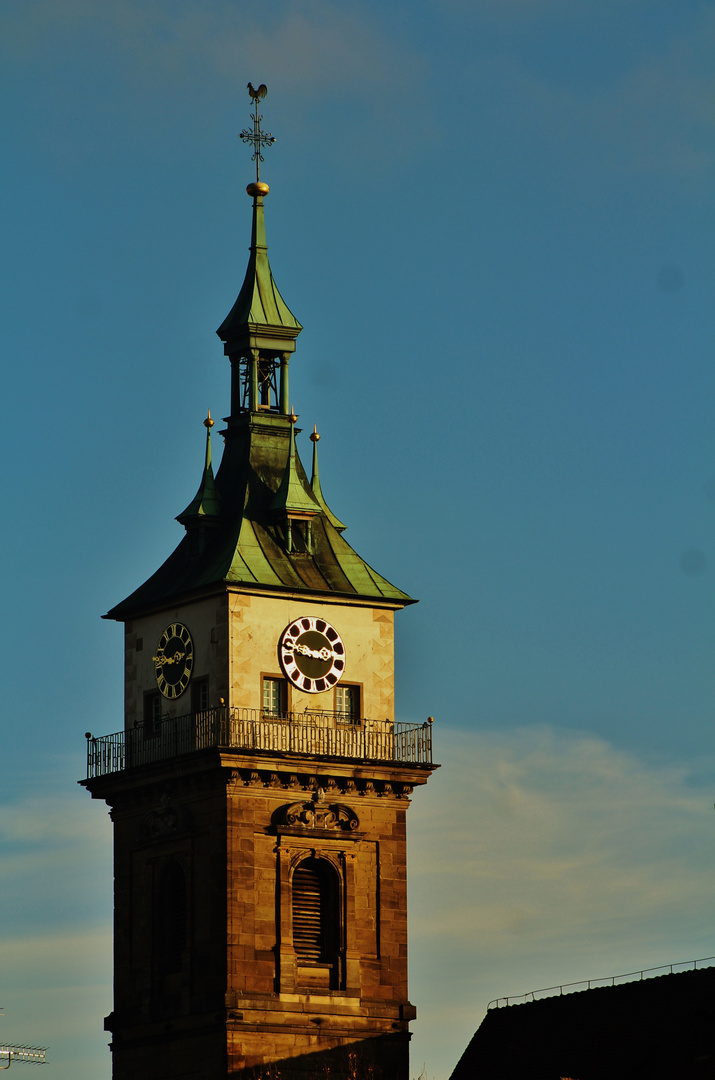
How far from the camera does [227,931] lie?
11438cm

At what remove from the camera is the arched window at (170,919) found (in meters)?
117

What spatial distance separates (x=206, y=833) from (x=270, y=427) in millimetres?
15737

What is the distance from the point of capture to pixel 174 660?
119500 millimetres

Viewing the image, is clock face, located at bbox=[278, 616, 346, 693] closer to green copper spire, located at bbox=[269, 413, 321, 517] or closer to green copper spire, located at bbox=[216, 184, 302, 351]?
green copper spire, located at bbox=[269, 413, 321, 517]

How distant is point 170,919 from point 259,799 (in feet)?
17.4

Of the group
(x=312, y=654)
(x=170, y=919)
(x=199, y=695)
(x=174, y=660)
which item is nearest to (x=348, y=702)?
(x=312, y=654)

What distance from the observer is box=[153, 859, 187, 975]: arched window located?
117125 millimetres

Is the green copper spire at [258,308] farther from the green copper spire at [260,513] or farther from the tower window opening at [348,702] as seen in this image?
the tower window opening at [348,702]

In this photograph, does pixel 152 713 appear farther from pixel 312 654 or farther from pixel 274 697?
pixel 312 654

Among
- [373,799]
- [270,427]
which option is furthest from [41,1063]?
[270,427]

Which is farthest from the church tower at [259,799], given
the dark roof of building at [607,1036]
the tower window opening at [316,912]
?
the dark roof of building at [607,1036]

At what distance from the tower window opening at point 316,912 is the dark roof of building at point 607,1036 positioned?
5829mm

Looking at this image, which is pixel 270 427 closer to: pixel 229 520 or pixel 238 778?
pixel 229 520

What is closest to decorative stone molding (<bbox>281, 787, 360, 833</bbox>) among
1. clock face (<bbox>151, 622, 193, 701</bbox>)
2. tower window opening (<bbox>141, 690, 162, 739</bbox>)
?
clock face (<bbox>151, 622, 193, 701</bbox>)
